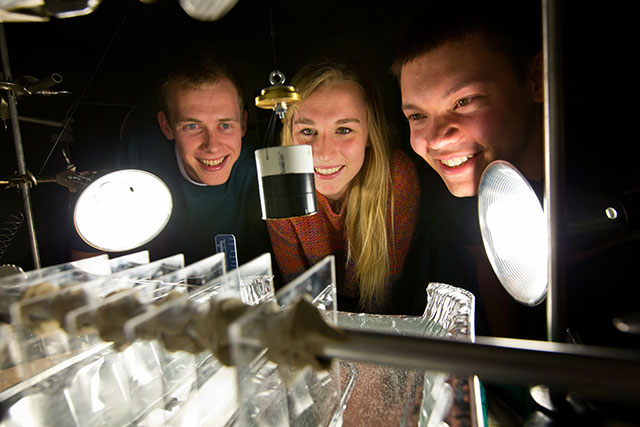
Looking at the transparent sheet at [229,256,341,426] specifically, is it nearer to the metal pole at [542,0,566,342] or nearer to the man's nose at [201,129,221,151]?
the metal pole at [542,0,566,342]

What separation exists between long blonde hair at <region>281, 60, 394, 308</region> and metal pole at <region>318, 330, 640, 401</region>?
1087 millimetres

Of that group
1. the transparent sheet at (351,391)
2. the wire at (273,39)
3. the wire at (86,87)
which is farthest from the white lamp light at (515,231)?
the wire at (86,87)

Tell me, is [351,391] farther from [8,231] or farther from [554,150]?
[8,231]

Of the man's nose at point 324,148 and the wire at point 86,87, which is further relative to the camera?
the wire at point 86,87

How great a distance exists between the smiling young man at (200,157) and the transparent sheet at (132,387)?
76 cm

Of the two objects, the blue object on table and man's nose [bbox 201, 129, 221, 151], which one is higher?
man's nose [bbox 201, 129, 221, 151]

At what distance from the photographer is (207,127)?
1.68 metres

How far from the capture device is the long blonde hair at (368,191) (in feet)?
4.56

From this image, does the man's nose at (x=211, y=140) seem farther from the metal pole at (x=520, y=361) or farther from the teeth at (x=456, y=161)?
the metal pole at (x=520, y=361)

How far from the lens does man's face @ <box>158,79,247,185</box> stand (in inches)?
64.7

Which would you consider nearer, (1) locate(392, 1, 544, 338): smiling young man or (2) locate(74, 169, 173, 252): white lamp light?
(1) locate(392, 1, 544, 338): smiling young man

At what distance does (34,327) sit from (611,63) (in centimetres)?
158

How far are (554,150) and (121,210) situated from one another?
5.14ft

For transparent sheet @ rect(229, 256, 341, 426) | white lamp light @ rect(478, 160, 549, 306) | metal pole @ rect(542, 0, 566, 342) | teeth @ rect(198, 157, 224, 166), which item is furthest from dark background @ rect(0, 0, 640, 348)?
transparent sheet @ rect(229, 256, 341, 426)
